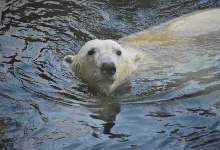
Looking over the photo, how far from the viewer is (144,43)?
7711mm

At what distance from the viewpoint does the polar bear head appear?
5.79m

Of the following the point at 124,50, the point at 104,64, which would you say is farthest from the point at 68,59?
the point at 104,64

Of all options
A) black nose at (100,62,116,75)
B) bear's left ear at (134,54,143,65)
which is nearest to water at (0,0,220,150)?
bear's left ear at (134,54,143,65)

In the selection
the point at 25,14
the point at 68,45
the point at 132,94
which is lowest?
the point at 132,94

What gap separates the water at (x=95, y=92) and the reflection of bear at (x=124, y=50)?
6.3 inches

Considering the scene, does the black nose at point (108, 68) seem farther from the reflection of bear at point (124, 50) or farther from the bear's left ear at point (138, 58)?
the bear's left ear at point (138, 58)

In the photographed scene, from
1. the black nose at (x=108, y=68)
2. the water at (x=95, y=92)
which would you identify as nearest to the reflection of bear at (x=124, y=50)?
the black nose at (x=108, y=68)

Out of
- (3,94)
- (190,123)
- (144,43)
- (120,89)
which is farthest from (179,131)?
(144,43)

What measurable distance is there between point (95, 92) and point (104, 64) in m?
0.73

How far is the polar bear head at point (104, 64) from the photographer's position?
5.79 metres

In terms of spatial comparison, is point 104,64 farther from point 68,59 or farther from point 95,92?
point 68,59

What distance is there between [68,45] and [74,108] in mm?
2712

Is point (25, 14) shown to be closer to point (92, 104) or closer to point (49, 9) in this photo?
point (49, 9)

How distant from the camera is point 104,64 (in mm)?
5625
